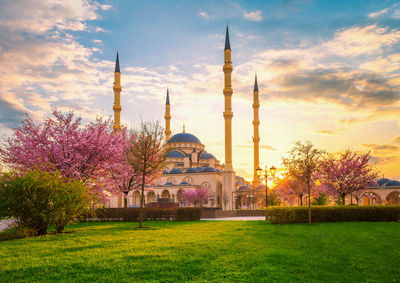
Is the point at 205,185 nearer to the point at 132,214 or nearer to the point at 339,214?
the point at 132,214

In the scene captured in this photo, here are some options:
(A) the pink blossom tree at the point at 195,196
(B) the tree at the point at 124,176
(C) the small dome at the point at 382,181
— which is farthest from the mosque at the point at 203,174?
(C) the small dome at the point at 382,181

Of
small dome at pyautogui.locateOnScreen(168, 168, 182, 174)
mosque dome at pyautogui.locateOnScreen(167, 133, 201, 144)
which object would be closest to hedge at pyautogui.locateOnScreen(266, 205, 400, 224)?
small dome at pyautogui.locateOnScreen(168, 168, 182, 174)

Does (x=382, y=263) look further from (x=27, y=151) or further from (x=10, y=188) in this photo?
(x=27, y=151)

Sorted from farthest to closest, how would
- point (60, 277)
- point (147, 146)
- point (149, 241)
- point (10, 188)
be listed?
point (147, 146) < point (10, 188) < point (149, 241) < point (60, 277)

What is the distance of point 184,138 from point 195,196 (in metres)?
24.3

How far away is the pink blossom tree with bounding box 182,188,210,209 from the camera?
59.7m

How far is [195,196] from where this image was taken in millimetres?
59531

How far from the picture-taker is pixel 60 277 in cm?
690

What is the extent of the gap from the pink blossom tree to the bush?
47046 millimetres

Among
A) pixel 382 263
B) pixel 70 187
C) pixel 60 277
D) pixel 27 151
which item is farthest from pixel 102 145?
pixel 382 263

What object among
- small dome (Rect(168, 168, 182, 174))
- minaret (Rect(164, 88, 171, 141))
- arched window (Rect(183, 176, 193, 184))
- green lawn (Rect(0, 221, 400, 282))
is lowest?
green lawn (Rect(0, 221, 400, 282))

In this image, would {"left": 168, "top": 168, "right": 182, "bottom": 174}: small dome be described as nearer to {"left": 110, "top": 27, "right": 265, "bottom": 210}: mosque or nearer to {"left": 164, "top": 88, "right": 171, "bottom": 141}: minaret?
{"left": 110, "top": 27, "right": 265, "bottom": 210}: mosque

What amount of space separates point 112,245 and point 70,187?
13.5 feet

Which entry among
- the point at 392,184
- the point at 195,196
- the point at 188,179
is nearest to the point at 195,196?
the point at 195,196
